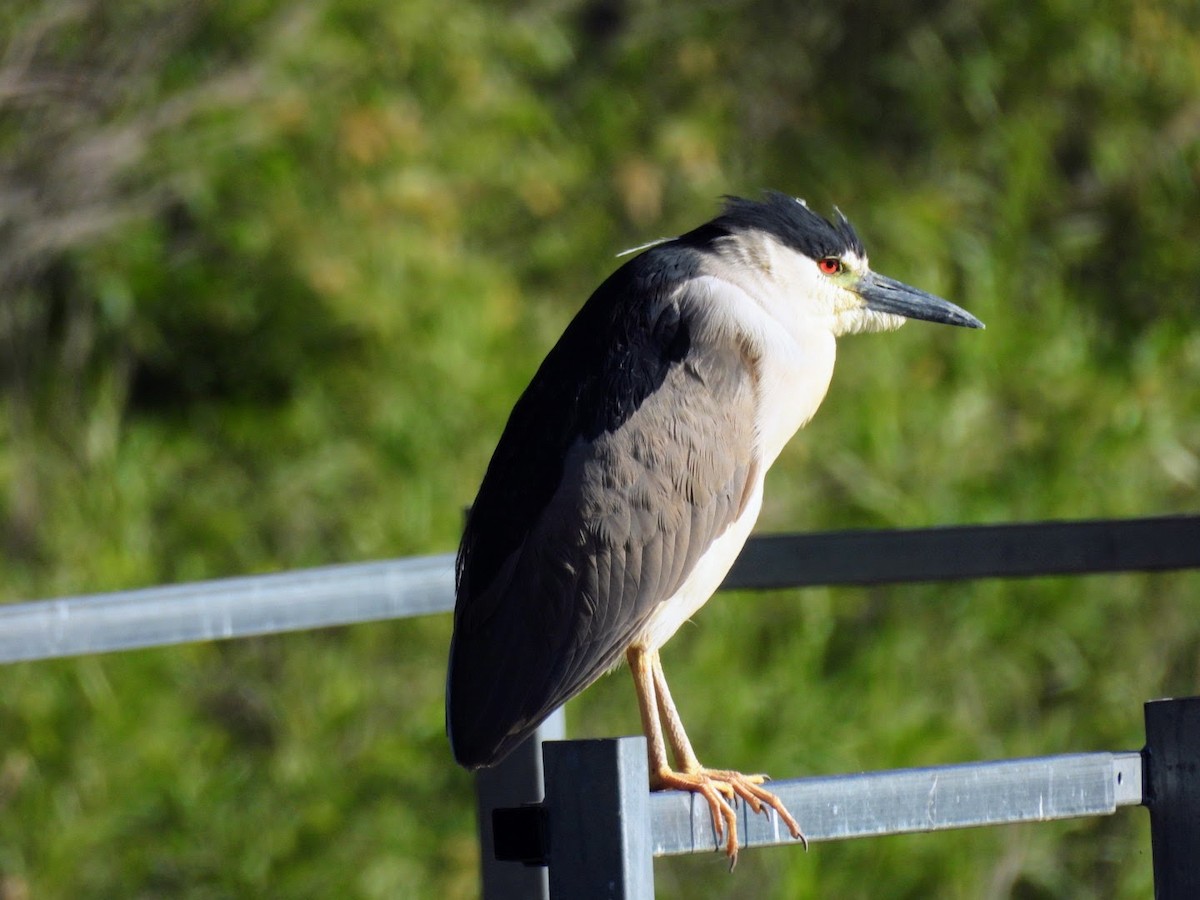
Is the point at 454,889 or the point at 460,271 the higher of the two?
the point at 460,271

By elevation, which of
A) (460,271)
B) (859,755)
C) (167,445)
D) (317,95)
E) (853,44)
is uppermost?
(853,44)

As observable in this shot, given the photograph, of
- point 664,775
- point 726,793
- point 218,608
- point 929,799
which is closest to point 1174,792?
point 929,799

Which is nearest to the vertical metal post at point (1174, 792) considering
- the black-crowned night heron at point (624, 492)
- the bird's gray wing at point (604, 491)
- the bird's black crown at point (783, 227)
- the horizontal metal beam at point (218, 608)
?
the black-crowned night heron at point (624, 492)

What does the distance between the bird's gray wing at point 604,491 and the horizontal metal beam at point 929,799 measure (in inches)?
25.1

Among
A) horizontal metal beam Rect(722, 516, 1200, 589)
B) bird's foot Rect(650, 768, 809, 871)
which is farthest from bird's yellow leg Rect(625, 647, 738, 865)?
horizontal metal beam Rect(722, 516, 1200, 589)

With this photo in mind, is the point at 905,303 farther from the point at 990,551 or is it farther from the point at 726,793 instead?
the point at 726,793

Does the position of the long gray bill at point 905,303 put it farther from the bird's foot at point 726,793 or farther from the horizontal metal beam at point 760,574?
the bird's foot at point 726,793

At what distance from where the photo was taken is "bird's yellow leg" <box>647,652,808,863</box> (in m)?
1.64

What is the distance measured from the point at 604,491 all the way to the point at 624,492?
32 mm

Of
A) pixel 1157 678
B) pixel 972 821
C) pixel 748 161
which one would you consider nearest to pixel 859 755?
pixel 1157 678

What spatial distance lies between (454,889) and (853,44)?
10.8 feet

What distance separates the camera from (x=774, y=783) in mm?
1593

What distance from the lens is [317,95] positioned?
16.5ft

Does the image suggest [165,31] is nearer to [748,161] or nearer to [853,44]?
[748,161]
